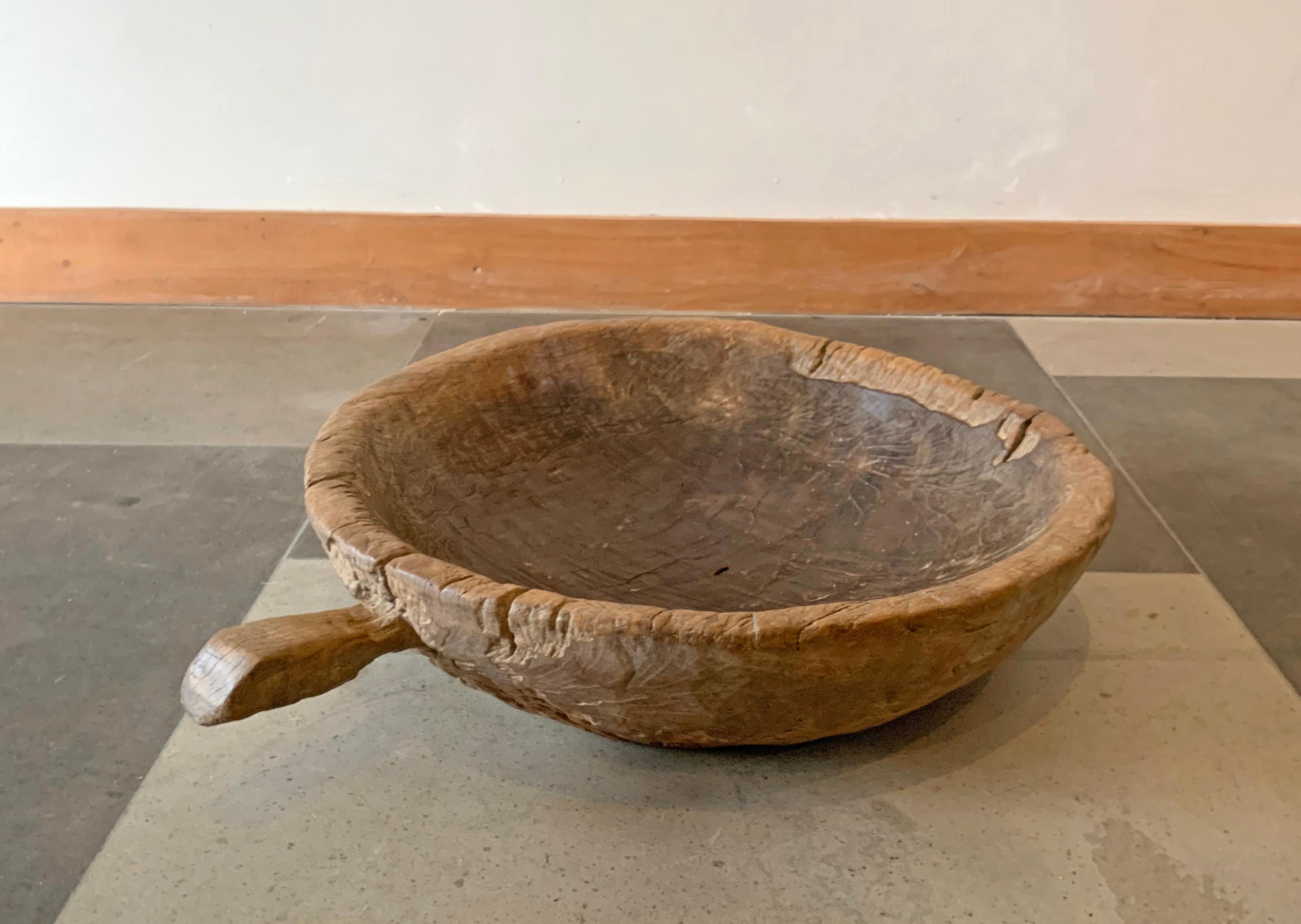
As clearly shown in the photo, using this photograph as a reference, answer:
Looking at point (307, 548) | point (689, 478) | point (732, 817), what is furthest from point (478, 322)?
→ point (732, 817)

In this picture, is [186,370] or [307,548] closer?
[307,548]

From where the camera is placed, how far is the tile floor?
0.81m

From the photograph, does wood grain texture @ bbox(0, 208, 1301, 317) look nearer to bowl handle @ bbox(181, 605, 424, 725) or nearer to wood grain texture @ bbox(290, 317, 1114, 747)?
wood grain texture @ bbox(290, 317, 1114, 747)

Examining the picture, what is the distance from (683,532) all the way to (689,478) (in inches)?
3.5

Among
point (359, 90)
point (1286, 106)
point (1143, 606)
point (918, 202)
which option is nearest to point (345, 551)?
point (1143, 606)

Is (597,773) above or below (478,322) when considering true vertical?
above

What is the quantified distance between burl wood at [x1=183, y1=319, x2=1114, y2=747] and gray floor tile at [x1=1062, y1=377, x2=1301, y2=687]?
0.39m

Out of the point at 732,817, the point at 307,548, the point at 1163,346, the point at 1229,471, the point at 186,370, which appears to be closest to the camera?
the point at 732,817

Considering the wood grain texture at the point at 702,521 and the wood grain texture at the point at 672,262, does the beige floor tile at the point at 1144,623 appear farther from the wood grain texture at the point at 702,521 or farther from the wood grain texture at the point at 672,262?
the wood grain texture at the point at 672,262

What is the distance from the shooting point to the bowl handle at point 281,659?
723 millimetres

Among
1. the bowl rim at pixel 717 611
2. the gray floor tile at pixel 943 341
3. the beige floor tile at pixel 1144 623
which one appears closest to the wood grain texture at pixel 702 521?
the bowl rim at pixel 717 611

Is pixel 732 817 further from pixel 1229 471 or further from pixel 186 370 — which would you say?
pixel 186 370

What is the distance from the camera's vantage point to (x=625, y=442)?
3.83 ft

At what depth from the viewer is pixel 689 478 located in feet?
3.73
